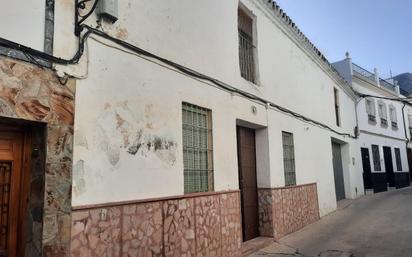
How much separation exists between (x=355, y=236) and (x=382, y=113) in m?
15.5

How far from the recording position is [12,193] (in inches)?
140

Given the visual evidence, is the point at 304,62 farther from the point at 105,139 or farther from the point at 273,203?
the point at 105,139

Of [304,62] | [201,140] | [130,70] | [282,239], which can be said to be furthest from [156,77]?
[304,62]

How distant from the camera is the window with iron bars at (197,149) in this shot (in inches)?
227

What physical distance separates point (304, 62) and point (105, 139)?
341 inches

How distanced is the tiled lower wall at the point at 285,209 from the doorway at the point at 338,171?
14.6 feet

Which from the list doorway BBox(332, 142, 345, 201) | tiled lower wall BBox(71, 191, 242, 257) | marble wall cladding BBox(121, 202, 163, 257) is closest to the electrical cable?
tiled lower wall BBox(71, 191, 242, 257)

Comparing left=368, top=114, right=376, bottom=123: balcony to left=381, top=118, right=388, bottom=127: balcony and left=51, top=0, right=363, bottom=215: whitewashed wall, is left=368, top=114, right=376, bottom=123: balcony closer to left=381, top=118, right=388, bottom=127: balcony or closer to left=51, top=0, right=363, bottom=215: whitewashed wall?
left=381, top=118, right=388, bottom=127: balcony

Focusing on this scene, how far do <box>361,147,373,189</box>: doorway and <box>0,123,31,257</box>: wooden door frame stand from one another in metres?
17.6

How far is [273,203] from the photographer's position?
823 cm

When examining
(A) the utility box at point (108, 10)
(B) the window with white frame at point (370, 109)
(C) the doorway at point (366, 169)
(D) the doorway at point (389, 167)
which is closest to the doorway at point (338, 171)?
(C) the doorway at point (366, 169)

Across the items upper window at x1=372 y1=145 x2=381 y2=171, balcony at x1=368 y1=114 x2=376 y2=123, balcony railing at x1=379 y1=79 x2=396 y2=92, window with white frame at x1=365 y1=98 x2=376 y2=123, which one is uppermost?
balcony railing at x1=379 y1=79 x2=396 y2=92

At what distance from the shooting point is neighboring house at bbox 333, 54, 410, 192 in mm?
19047

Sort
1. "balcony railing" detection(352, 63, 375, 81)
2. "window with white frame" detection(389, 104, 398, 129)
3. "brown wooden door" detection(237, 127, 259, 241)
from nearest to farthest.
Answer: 1. "brown wooden door" detection(237, 127, 259, 241)
2. "balcony railing" detection(352, 63, 375, 81)
3. "window with white frame" detection(389, 104, 398, 129)
